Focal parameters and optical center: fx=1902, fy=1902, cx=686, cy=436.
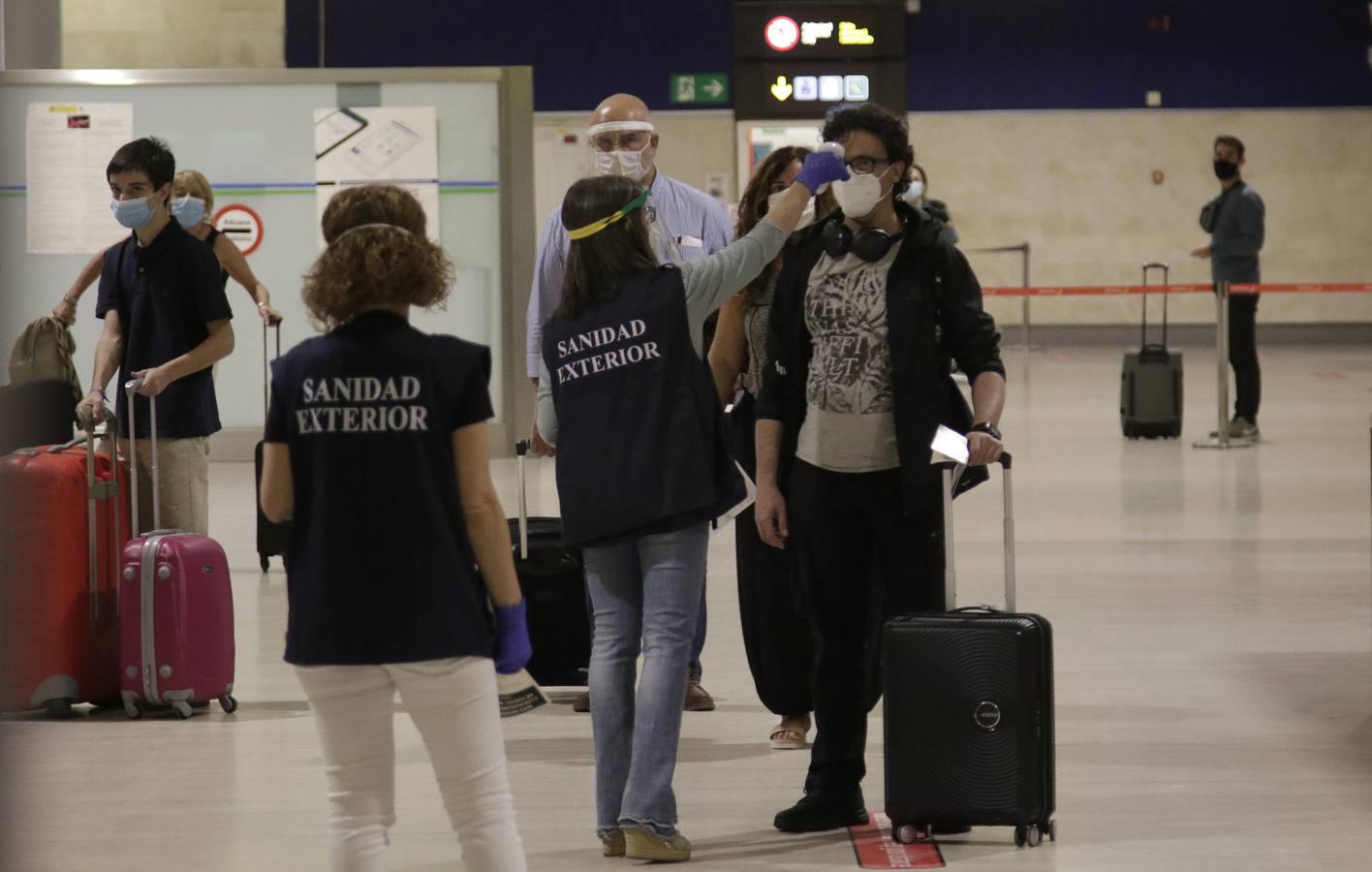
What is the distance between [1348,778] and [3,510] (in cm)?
354

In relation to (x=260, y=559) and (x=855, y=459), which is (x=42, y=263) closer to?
(x=260, y=559)

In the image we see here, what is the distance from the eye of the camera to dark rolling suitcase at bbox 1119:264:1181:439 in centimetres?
1211

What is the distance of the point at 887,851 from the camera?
3961 mm

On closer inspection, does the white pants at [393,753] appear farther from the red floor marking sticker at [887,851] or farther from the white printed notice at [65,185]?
the white printed notice at [65,185]

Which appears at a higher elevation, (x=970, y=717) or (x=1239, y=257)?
(x=1239, y=257)

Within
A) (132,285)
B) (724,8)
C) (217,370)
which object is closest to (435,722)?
(132,285)

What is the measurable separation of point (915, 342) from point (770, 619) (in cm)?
113

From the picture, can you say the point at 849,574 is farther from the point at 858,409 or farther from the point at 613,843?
the point at 613,843

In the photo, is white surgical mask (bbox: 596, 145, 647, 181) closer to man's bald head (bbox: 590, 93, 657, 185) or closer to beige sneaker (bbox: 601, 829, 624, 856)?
man's bald head (bbox: 590, 93, 657, 185)

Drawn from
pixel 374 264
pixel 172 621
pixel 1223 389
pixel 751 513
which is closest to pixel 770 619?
pixel 751 513

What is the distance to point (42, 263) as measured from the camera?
1176 cm

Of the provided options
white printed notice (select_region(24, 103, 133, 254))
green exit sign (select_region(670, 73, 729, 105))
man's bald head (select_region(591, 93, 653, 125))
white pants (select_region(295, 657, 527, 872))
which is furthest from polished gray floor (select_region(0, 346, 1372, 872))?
green exit sign (select_region(670, 73, 729, 105))

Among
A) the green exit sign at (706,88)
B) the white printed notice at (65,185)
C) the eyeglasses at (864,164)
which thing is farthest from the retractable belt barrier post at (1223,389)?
the green exit sign at (706,88)

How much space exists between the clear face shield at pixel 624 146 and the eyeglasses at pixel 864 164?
1268 millimetres
